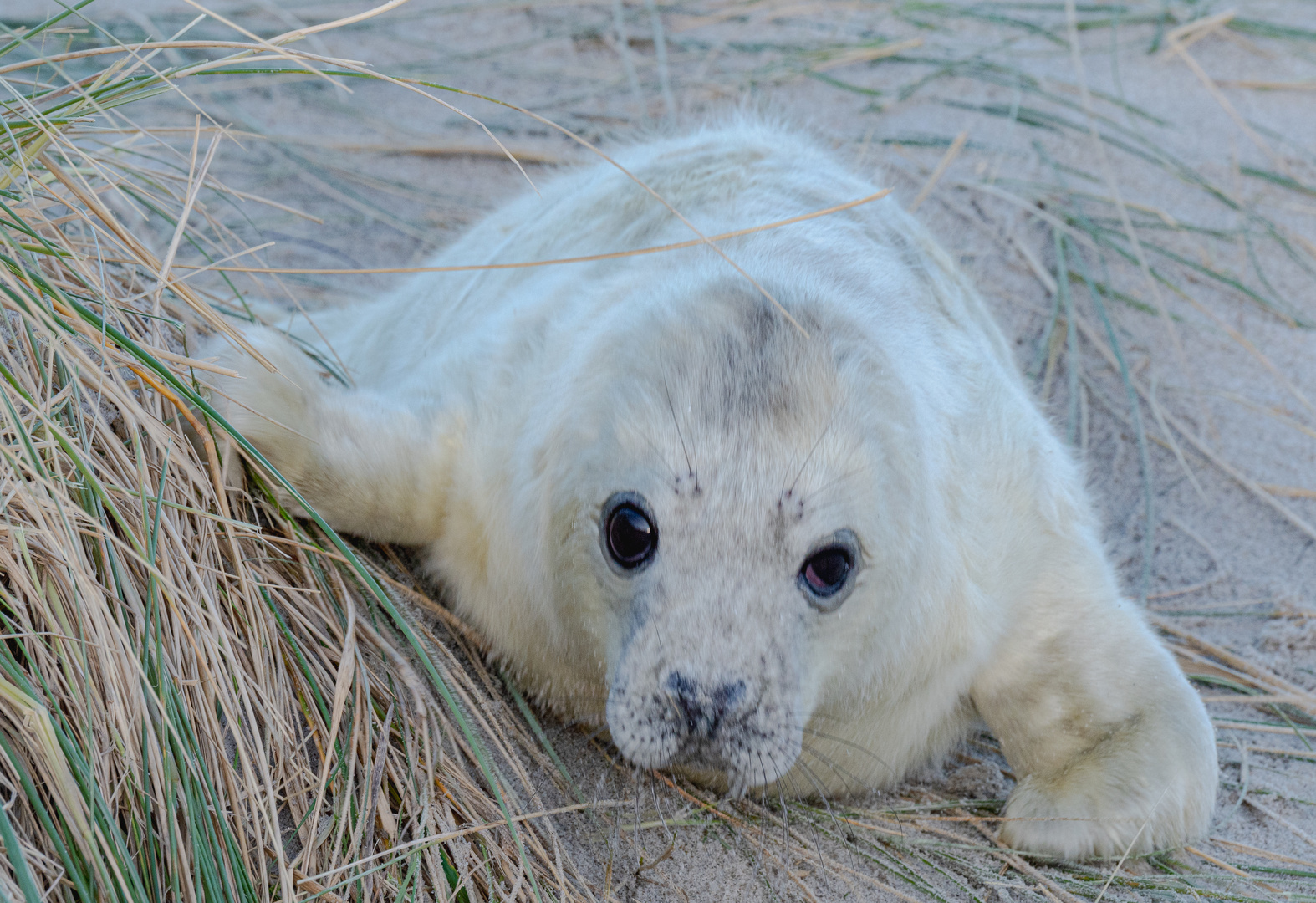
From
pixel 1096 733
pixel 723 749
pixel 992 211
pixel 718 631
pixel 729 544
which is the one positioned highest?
pixel 992 211

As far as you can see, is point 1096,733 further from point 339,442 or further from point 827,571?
point 339,442

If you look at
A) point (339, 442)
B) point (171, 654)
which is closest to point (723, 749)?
point (171, 654)

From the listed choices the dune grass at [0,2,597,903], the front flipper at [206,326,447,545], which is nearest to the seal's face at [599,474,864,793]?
the dune grass at [0,2,597,903]

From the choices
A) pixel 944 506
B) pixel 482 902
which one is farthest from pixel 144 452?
pixel 944 506

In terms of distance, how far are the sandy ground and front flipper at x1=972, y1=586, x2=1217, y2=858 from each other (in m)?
0.08

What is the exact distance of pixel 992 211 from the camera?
14.3ft

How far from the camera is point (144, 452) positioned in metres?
1.74

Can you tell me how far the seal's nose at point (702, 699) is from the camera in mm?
1683

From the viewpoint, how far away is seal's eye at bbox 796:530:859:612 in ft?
5.91

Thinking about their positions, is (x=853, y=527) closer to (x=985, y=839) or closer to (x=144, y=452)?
(x=985, y=839)

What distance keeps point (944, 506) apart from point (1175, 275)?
2.52 metres

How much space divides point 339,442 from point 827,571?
3.08ft

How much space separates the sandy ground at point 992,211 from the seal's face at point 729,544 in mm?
336

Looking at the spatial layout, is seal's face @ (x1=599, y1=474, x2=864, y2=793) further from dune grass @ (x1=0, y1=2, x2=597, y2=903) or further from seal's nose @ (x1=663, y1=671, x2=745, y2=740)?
dune grass @ (x1=0, y1=2, x2=597, y2=903)
